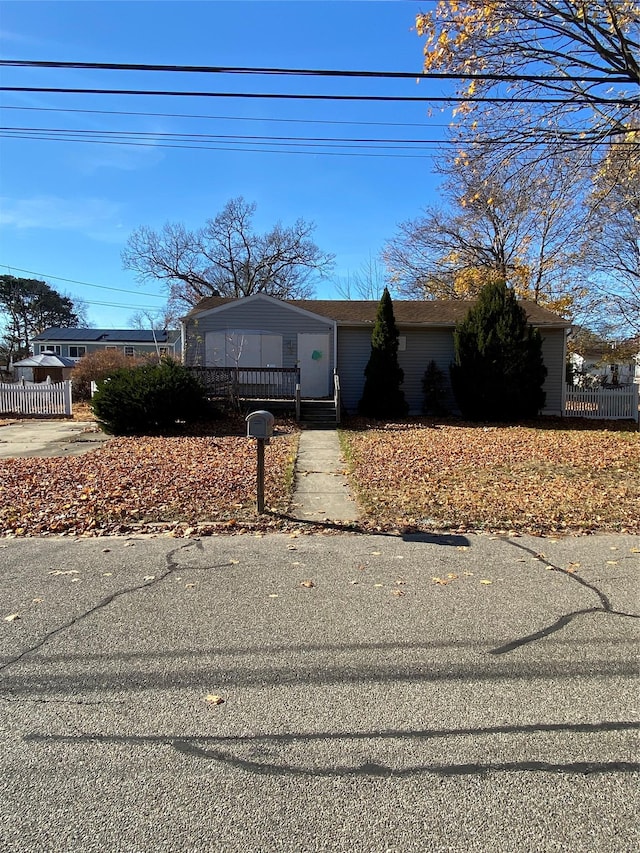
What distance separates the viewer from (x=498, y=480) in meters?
7.79

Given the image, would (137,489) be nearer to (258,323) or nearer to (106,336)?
(258,323)

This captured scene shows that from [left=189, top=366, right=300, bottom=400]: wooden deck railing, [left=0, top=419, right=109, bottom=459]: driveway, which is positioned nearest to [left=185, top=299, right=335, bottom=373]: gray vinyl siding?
[left=189, top=366, right=300, bottom=400]: wooden deck railing

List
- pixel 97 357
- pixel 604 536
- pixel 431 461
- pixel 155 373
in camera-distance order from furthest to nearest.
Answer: pixel 97 357, pixel 155 373, pixel 431 461, pixel 604 536

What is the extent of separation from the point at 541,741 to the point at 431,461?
23.3ft

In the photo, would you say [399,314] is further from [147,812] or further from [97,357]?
[147,812]

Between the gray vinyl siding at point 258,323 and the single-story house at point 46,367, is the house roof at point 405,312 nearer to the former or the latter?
the gray vinyl siding at point 258,323

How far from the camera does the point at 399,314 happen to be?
62.3 feet

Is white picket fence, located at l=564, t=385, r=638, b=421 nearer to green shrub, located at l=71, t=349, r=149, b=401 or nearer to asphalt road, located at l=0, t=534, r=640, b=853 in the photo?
asphalt road, located at l=0, t=534, r=640, b=853

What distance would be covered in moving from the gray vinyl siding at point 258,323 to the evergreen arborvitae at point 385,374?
1912 mm

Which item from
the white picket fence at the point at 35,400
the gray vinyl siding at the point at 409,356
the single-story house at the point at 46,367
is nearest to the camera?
the white picket fence at the point at 35,400

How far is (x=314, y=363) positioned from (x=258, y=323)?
2379mm

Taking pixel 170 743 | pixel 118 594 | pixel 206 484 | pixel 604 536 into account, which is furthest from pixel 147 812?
pixel 206 484

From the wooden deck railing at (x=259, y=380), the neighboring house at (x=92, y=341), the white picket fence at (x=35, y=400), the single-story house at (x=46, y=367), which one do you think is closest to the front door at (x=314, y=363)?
the wooden deck railing at (x=259, y=380)

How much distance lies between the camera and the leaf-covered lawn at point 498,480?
19.3 feet
